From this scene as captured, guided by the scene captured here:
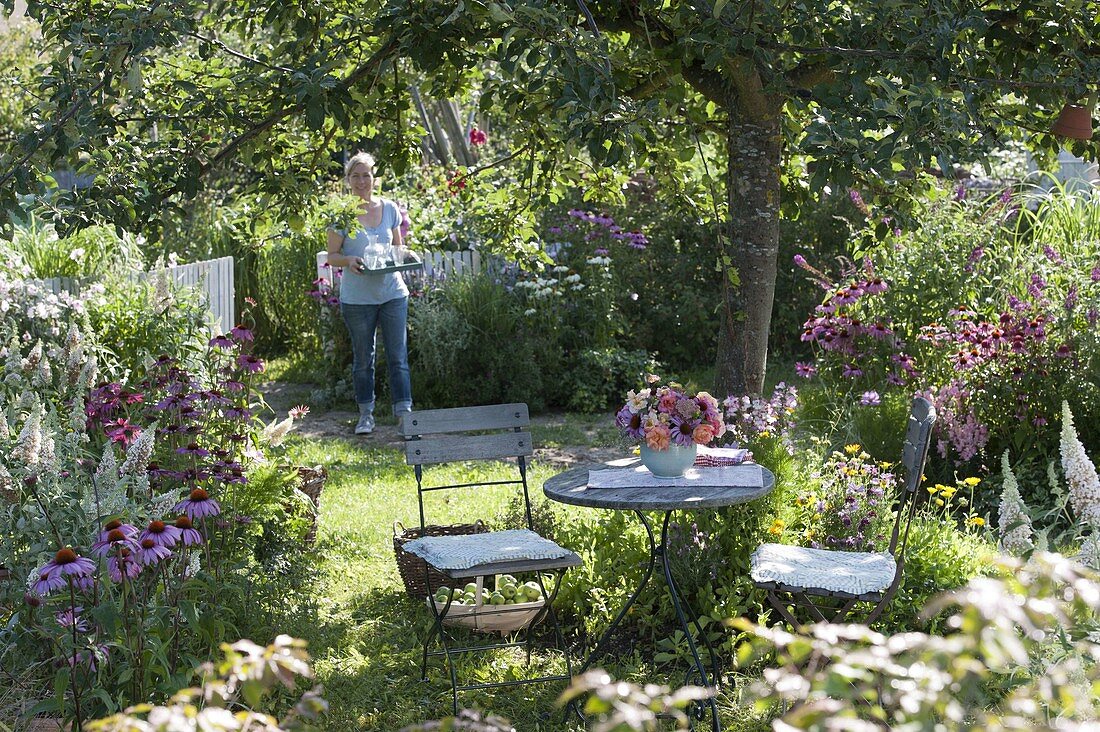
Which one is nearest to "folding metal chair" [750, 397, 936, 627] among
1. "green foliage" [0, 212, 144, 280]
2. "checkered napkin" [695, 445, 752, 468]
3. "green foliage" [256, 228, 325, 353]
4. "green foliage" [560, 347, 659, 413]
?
"checkered napkin" [695, 445, 752, 468]

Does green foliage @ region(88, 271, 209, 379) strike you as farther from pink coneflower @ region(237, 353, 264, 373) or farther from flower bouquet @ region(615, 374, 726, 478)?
flower bouquet @ region(615, 374, 726, 478)

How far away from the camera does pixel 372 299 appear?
7.71m

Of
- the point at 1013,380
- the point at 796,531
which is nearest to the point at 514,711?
the point at 796,531

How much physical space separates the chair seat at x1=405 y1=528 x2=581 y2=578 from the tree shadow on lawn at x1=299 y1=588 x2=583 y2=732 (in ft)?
1.47

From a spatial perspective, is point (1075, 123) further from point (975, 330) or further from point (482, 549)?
point (482, 549)

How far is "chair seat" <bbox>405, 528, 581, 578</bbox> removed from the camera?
12.6 feet

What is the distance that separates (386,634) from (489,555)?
2.69 feet

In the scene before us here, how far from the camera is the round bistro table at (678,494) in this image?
3518 millimetres

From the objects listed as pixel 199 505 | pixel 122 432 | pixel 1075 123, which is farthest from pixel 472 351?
pixel 199 505

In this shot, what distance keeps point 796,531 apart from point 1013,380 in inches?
84.4

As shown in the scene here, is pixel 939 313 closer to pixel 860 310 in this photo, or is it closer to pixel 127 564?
pixel 860 310

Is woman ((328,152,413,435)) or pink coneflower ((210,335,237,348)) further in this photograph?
woman ((328,152,413,435))

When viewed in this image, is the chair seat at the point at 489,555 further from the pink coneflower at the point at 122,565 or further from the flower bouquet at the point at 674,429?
the pink coneflower at the point at 122,565

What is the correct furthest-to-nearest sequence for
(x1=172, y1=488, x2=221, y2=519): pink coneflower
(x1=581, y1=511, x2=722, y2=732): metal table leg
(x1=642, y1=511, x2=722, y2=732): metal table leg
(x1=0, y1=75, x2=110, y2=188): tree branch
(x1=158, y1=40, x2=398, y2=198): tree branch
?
(x1=158, y1=40, x2=398, y2=198): tree branch
(x1=581, y1=511, x2=722, y2=732): metal table leg
(x1=0, y1=75, x2=110, y2=188): tree branch
(x1=642, y1=511, x2=722, y2=732): metal table leg
(x1=172, y1=488, x2=221, y2=519): pink coneflower
